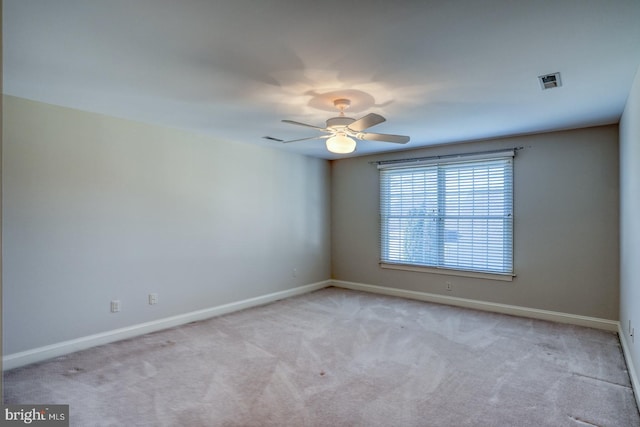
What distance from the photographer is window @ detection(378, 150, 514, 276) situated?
477 centimetres

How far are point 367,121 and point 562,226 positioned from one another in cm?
316

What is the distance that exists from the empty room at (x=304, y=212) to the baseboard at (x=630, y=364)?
0.05 metres

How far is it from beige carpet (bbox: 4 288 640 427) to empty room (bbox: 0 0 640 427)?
0.08 ft

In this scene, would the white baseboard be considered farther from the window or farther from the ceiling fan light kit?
the ceiling fan light kit

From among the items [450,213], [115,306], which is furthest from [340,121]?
[115,306]

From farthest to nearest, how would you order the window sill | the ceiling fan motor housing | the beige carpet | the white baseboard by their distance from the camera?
the window sill, the white baseboard, the ceiling fan motor housing, the beige carpet

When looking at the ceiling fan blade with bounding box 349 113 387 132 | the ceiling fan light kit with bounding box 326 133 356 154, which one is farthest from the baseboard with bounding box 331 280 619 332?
the ceiling fan blade with bounding box 349 113 387 132

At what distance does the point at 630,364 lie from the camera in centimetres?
296

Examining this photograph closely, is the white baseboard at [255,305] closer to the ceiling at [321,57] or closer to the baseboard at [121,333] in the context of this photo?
the baseboard at [121,333]

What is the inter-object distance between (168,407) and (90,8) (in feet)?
8.08

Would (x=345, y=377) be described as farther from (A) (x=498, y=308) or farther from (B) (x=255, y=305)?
(A) (x=498, y=308)

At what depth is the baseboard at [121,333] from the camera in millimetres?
3119

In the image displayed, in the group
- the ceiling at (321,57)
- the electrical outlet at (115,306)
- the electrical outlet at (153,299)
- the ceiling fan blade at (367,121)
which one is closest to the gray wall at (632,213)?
the ceiling at (321,57)

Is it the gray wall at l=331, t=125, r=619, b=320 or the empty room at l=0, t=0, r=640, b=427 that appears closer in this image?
the empty room at l=0, t=0, r=640, b=427
